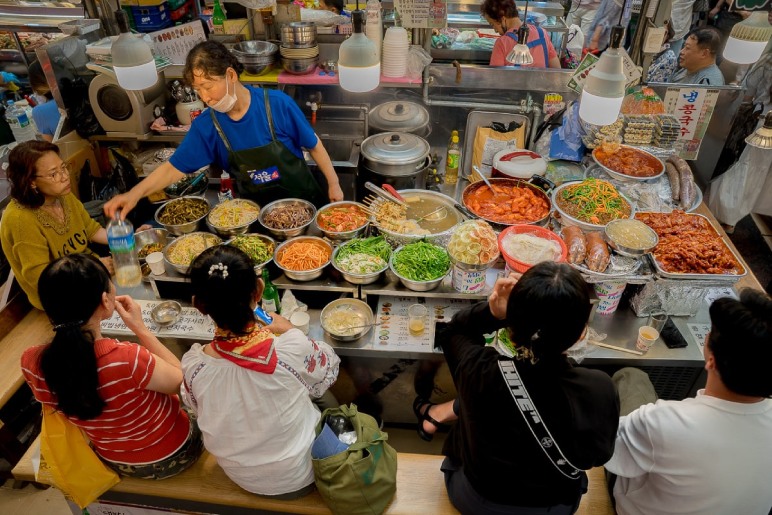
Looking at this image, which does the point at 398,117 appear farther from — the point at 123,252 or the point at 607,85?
the point at 123,252

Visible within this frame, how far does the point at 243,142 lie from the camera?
352 cm

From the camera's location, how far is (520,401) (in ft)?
5.97

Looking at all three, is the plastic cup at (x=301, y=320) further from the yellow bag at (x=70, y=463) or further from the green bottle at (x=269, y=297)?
the yellow bag at (x=70, y=463)

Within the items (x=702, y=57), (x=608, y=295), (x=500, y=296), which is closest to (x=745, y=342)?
(x=500, y=296)

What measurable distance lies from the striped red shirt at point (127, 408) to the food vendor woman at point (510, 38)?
422cm

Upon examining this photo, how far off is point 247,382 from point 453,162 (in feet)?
9.52

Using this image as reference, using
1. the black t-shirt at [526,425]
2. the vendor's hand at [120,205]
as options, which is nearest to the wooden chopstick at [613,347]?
the black t-shirt at [526,425]

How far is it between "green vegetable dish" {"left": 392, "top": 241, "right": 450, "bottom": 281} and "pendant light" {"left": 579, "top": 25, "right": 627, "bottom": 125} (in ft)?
4.12

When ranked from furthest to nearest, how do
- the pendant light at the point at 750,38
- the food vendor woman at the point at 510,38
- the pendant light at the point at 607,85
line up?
the food vendor woman at the point at 510,38 < the pendant light at the point at 750,38 < the pendant light at the point at 607,85

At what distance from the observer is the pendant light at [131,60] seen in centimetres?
322

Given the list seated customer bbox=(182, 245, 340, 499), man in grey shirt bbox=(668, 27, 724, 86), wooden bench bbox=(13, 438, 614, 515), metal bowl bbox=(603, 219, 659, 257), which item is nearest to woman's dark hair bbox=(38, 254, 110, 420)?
seated customer bbox=(182, 245, 340, 499)

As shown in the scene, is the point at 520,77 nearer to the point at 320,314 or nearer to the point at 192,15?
the point at 320,314

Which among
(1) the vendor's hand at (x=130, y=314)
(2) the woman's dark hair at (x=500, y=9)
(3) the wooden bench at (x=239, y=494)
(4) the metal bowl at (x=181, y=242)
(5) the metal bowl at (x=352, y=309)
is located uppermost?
(2) the woman's dark hair at (x=500, y=9)

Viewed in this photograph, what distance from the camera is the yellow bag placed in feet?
7.35
